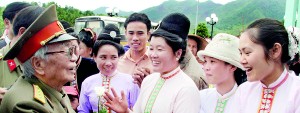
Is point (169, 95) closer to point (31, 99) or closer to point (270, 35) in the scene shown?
point (270, 35)

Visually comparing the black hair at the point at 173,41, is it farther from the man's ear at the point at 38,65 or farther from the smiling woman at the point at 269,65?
the man's ear at the point at 38,65

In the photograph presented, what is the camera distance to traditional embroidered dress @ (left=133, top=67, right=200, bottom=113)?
8.95 ft

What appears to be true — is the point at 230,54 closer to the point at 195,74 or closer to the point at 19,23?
the point at 195,74

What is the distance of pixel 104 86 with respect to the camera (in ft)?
12.8

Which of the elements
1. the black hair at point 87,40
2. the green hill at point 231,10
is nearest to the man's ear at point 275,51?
the black hair at point 87,40

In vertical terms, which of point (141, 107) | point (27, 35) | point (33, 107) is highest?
point (27, 35)

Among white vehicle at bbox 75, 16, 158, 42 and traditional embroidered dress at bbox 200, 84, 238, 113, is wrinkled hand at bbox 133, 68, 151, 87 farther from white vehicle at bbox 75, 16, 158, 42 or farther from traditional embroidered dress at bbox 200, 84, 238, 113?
white vehicle at bbox 75, 16, 158, 42

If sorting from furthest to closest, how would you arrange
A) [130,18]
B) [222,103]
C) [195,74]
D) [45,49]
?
[130,18] → [195,74] → [222,103] → [45,49]

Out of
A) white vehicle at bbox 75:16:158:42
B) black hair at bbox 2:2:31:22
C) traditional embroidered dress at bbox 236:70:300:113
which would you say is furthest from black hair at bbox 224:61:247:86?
white vehicle at bbox 75:16:158:42

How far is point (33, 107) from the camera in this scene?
80.6 inches

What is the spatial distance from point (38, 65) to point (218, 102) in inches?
62.1

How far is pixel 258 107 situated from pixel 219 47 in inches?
27.8

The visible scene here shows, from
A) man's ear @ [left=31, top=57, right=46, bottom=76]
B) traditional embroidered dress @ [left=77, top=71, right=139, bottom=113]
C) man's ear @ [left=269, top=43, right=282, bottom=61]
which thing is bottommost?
traditional embroidered dress @ [left=77, top=71, right=139, bottom=113]

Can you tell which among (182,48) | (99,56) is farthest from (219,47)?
(99,56)
